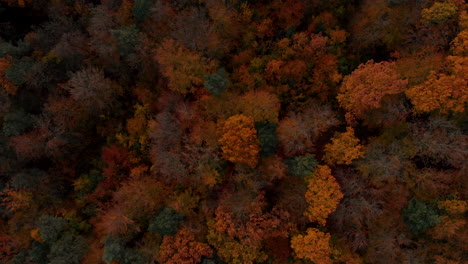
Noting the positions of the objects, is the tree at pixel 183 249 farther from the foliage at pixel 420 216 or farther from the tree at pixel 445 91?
the tree at pixel 445 91

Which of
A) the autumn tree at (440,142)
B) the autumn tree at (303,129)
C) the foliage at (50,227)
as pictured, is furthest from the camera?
the foliage at (50,227)

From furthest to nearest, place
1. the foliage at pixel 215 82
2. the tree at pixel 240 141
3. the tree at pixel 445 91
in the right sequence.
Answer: the foliage at pixel 215 82 → the tree at pixel 240 141 → the tree at pixel 445 91

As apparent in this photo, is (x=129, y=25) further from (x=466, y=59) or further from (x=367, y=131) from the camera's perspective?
(x=466, y=59)

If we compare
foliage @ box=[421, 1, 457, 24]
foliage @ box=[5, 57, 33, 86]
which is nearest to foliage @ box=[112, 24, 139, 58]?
foliage @ box=[5, 57, 33, 86]

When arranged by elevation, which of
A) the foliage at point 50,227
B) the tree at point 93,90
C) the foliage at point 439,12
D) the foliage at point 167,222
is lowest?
the foliage at point 50,227

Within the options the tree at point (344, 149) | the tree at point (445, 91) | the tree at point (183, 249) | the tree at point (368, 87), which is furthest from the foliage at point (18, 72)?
the tree at point (445, 91)

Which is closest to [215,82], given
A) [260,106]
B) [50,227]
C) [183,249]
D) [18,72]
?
[260,106]

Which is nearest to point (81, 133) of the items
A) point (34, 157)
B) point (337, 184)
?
point (34, 157)
